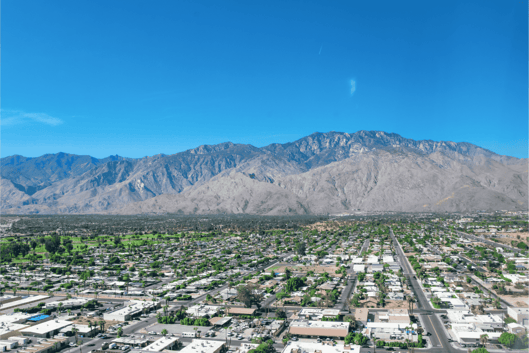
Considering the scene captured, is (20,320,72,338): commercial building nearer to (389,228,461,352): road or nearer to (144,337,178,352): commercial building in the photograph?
(144,337,178,352): commercial building

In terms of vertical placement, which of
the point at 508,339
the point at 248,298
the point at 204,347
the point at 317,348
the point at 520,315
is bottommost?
the point at 204,347

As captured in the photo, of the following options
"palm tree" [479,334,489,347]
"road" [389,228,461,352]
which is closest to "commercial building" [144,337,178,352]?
"road" [389,228,461,352]

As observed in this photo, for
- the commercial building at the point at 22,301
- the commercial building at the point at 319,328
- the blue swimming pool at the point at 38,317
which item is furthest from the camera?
the commercial building at the point at 22,301

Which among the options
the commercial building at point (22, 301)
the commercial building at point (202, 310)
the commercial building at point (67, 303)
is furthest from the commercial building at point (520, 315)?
the commercial building at point (22, 301)

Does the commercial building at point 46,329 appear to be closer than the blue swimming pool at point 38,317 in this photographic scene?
Yes

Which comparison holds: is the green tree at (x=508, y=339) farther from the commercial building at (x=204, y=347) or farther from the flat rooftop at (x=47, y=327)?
the flat rooftop at (x=47, y=327)

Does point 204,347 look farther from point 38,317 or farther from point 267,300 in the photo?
point 38,317

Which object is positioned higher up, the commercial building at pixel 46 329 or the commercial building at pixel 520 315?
the commercial building at pixel 520 315

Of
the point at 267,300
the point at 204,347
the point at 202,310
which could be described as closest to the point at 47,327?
the point at 202,310
